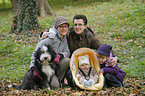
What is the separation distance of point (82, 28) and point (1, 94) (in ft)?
9.52

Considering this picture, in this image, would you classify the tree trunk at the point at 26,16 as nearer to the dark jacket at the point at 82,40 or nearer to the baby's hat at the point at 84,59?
the dark jacket at the point at 82,40

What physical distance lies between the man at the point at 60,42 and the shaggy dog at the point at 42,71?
0.28 m

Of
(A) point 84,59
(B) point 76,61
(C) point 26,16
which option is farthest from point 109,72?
(C) point 26,16

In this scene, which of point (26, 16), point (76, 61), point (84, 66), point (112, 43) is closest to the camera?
point (84, 66)

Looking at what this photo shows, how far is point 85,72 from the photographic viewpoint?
4.87 meters

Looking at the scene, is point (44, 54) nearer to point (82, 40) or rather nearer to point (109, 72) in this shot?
point (82, 40)

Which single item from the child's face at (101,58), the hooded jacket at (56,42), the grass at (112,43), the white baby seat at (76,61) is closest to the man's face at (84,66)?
the white baby seat at (76,61)

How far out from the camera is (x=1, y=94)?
15.3 ft

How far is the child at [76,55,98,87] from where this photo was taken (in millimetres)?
4730

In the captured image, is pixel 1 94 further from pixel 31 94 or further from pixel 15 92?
pixel 31 94

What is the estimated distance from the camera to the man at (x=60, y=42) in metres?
5.06

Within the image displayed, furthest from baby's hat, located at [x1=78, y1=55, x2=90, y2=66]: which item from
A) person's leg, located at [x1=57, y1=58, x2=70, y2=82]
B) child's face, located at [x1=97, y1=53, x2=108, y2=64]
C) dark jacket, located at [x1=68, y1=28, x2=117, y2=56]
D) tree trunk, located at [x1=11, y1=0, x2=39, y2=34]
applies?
tree trunk, located at [x1=11, y1=0, x2=39, y2=34]

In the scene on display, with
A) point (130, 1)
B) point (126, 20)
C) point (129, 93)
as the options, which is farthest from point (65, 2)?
point (129, 93)

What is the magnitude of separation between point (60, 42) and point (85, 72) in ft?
3.81
